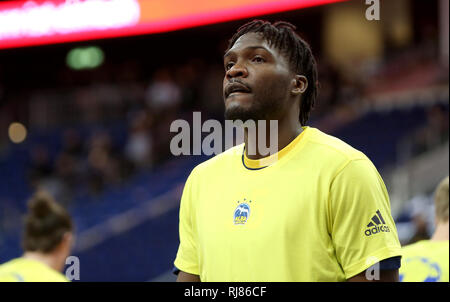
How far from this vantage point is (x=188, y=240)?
281 cm

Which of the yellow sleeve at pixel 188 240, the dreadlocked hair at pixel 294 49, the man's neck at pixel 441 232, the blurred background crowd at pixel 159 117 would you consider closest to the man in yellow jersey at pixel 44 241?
the yellow sleeve at pixel 188 240

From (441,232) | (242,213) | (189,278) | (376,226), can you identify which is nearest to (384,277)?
(376,226)

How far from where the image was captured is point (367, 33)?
15688 millimetres

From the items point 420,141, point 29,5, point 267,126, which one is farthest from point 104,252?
point 267,126

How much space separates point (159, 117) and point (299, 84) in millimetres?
10803

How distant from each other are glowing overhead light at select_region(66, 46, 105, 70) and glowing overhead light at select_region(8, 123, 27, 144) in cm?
211

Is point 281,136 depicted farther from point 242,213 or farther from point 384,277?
point 384,277

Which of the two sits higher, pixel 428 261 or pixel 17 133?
pixel 17 133

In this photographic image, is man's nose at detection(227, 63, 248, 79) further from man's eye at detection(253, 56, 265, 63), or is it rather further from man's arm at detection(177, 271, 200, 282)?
man's arm at detection(177, 271, 200, 282)

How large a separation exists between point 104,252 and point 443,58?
640 cm

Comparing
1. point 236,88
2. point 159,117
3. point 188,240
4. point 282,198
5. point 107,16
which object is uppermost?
point 107,16

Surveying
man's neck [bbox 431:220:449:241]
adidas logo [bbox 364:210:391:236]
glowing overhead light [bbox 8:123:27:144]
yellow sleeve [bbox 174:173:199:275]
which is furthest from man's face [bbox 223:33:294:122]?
glowing overhead light [bbox 8:123:27:144]

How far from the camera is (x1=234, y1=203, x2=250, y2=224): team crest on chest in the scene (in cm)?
256
